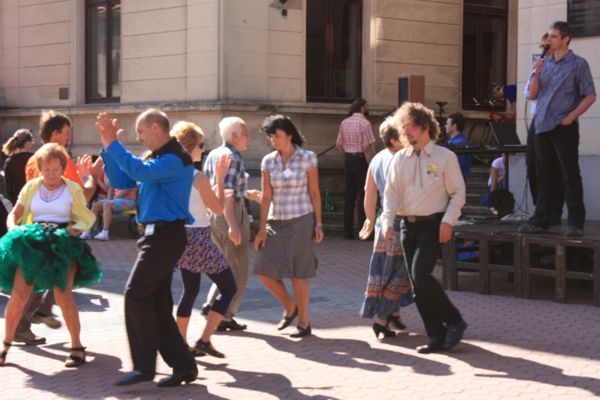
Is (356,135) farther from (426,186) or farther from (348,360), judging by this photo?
(348,360)

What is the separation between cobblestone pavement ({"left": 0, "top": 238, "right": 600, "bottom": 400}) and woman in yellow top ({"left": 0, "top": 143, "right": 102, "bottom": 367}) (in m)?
0.41

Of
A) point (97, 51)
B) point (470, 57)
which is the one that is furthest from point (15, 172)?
point (470, 57)

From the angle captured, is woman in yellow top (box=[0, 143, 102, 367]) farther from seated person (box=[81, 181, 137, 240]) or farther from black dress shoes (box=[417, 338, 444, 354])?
seated person (box=[81, 181, 137, 240])

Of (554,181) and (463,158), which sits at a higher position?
(463,158)

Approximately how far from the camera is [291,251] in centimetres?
917

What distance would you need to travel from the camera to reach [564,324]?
966 cm

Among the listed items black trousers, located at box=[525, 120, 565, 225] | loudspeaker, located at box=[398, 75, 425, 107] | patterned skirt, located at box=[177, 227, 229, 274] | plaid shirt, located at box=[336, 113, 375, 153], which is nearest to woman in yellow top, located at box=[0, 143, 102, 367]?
patterned skirt, located at box=[177, 227, 229, 274]

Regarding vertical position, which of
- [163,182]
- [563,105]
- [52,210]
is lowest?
[52,210]

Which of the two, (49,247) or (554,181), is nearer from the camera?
(49,247)

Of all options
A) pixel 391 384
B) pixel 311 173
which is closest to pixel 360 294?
pixel 311 173

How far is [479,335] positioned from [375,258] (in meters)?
1.07

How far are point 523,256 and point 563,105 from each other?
5.10 ft

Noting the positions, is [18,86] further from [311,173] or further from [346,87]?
[311,173]

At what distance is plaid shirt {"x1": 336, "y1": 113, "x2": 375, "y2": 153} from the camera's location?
57.1 feet
